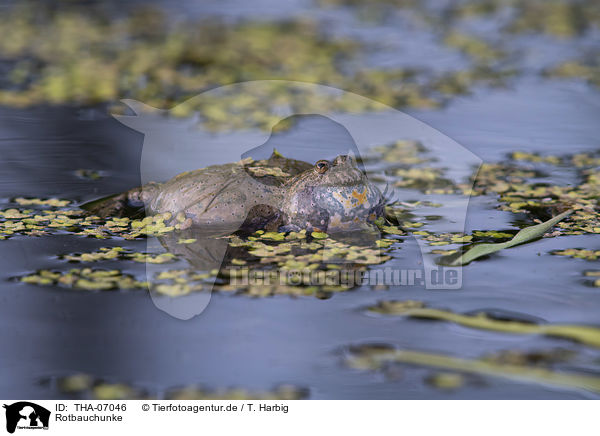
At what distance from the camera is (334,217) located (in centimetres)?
400

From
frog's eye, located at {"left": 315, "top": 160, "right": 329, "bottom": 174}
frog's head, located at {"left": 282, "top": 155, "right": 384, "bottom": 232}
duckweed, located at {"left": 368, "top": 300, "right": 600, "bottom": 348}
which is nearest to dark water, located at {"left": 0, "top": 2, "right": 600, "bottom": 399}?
duckweed, located at {"left": 368, "top": 300, "right": 600, "bottom": 348}

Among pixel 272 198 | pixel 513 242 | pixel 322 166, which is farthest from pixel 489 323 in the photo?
pixel 272 198

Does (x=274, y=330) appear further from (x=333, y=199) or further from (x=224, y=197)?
(x=224, y=197)

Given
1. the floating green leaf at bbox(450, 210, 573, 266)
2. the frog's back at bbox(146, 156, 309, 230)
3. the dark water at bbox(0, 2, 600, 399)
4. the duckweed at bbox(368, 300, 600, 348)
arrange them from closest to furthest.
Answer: the dark water at bbox(0, 2, 600, 399)
the duckweed at bbox(368, 300, 600, 348)
the floating green leaf at bbox(450, 210, 573, 266)
the frog's back at bbox(146, 156, 309, 230)

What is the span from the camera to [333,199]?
397cm

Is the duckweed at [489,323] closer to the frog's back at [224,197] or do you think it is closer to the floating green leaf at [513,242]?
the floating green leaf at [513,242]

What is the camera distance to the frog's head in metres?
3.97

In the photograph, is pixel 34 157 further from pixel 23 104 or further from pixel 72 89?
pixel 72 89
